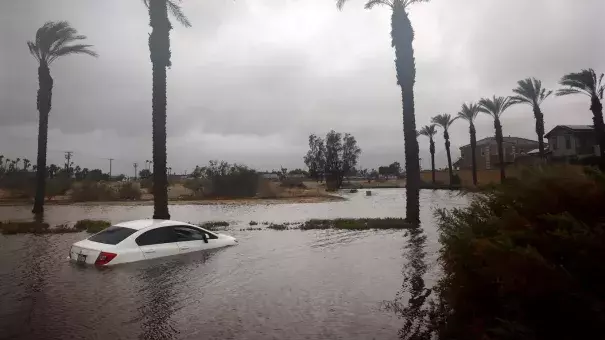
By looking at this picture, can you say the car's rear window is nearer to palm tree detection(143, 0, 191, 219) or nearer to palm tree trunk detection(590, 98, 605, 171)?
palm tree detection(143, 0, 191, 219)

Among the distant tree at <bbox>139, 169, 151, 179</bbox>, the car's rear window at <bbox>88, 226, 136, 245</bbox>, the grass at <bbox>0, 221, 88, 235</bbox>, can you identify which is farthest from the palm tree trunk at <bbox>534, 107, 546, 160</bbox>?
the distant tree at <bbox>139, 169, 151, 179</bbox>

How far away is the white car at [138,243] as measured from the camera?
10.5 m

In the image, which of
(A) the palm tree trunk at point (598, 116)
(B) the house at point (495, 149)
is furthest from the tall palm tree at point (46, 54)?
(B) the house at point (495, 149)

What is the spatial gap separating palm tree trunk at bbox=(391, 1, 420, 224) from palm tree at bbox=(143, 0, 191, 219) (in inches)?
430

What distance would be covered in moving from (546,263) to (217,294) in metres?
6.76

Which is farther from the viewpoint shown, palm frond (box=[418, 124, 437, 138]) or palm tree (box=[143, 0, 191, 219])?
palm frond (box=[418, 124, 437, 138])

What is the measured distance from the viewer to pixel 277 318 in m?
7.28

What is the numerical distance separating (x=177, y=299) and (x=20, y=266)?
5.91 meters

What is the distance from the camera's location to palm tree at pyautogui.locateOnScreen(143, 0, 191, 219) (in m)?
19.4

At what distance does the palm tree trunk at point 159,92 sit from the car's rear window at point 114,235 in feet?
25.7

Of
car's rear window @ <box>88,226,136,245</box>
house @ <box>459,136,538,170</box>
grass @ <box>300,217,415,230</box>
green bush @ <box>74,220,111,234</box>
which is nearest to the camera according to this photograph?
car's rear window @ <box>88,226,136,245</box>

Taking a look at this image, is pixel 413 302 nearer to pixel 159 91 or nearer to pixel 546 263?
pixel 546 263

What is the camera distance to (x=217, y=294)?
8789 millimetres

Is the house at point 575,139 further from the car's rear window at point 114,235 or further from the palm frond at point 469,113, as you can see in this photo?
the car's rear window at point 114,235
